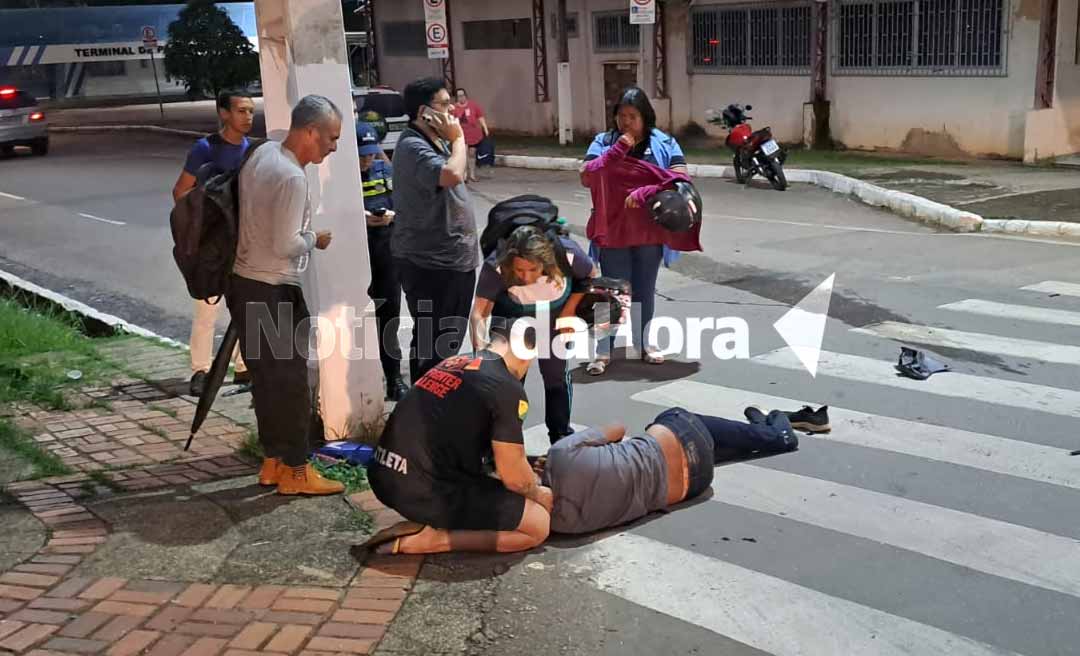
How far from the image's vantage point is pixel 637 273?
26.3 feet

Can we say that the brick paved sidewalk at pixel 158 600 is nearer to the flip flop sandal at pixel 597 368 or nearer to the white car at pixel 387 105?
the flip flop sandal at pixel 597 368

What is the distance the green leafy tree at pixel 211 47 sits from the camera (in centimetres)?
3806

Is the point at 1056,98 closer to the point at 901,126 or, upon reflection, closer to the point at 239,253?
the point at 901,126

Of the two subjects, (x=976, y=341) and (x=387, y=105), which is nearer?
(x=976, y=341)

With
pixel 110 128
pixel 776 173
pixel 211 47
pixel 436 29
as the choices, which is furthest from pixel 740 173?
pixel 211 47

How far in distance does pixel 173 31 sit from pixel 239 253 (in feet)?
117

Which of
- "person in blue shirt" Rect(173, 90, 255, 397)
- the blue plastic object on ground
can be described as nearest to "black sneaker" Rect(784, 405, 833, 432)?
the blue plastic object on ground

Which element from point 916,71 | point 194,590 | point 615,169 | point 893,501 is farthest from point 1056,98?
point 194,590

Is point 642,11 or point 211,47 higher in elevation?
point 211,47

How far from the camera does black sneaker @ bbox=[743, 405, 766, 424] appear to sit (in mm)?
6379

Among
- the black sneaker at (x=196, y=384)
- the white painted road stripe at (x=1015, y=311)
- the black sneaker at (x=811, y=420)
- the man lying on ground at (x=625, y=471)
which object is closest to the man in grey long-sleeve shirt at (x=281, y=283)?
the man lying on ground at (x=625, y=471)

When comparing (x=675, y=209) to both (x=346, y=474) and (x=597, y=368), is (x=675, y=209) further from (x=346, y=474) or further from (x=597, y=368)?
(x=346, y=474)

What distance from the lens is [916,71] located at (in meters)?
18.4

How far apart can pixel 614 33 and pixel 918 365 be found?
18.0m
